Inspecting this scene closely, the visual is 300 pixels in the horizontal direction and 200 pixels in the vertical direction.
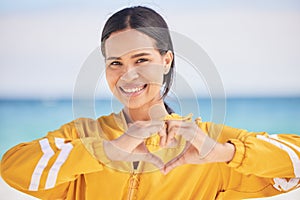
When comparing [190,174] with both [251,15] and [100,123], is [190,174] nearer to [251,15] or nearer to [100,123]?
[100,123]

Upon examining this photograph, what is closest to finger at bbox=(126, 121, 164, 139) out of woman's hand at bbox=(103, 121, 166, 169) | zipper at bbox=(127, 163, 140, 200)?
woman's hand at bbox=(103, 121, 166, 169)

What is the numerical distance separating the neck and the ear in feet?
0.18

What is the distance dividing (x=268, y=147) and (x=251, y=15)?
58 centimetres

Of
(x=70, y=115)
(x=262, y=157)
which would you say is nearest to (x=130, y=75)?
(x=262, y=157)

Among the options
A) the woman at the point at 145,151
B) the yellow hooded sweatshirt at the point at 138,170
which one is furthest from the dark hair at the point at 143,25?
A: the yellow hooded sweatshirt at the point at 138,170

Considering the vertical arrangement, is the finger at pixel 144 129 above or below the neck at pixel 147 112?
below

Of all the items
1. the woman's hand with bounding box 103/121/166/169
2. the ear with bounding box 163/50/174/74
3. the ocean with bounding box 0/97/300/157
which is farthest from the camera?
the ocean with bounding box 0/97/300/157

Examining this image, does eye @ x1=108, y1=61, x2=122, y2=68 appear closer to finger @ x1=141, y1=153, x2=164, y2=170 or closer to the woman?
the woman

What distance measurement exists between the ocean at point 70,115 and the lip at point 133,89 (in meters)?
0.11

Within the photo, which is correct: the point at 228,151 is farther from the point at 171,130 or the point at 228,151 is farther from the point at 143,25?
the point at 143,25

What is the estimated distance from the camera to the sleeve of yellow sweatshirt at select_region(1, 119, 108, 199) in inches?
25.4

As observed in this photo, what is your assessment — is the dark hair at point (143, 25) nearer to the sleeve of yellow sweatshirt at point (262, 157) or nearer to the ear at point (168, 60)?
the ear at point (168, 60)

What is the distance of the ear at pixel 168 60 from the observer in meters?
0.73

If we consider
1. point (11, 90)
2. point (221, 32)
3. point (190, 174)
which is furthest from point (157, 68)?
point (11, 90)
